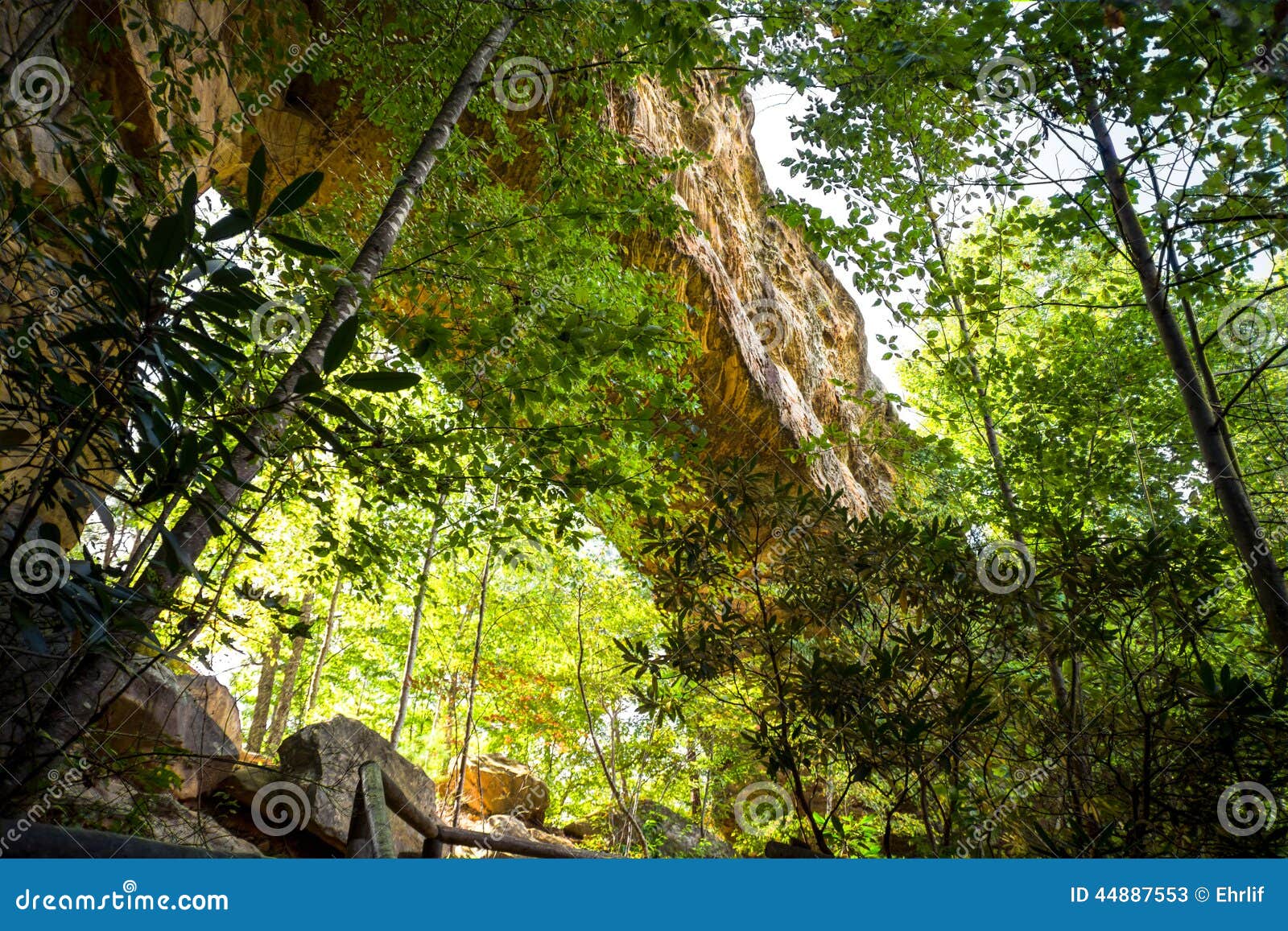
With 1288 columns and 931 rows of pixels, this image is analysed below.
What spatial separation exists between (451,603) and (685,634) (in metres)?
7.75

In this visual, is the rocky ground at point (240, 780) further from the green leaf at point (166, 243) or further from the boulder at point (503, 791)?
the boulder at point (503, 791)

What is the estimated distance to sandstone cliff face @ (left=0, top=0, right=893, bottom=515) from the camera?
5.12 metres

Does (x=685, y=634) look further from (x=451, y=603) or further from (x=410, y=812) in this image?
(x=451, y=603)

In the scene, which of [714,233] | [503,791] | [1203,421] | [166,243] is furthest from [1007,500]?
[503,791]

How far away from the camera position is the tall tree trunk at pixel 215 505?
63.2 inches

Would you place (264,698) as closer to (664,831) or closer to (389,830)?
(664,831)

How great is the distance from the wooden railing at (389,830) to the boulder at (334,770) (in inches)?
60.3

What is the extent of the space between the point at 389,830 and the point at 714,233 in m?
9.97

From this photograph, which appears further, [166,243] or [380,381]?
[380,381]

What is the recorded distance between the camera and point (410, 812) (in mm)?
3160

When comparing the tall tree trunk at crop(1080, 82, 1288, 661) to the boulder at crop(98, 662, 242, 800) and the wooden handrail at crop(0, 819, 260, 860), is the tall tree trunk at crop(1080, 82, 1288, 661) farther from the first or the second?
the boulder at crop(98, 662, 242, 800)

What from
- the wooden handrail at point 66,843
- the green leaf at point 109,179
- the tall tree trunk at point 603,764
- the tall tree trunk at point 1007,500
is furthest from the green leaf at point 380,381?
the tall tree trunk at point 603,764

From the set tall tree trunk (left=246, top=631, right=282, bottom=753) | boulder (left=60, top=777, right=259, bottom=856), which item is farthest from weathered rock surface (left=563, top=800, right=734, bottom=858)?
boulder (left=60, top=777, right=259, bottom=856)

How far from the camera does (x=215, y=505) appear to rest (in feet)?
5.36
